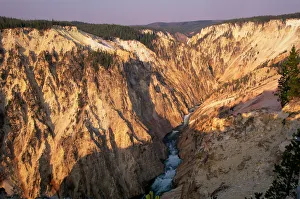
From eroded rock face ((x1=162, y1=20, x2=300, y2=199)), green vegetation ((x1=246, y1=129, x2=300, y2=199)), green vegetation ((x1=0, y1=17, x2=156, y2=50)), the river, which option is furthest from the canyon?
green vegetation ((x1=246, y1=129, x2=300, y2=199))

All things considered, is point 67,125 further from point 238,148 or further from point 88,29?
point 88,29

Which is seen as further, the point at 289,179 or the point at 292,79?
the point at 292,79

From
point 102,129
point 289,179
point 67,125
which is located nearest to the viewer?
point 289,179

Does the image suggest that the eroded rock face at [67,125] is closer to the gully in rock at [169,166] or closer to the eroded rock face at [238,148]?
the gully in rock at [169,166]

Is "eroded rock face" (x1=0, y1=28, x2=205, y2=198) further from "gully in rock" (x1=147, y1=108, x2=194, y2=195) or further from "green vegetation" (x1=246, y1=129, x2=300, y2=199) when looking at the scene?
"green vegetation" (x1=246, y1=129, x2=300, y2=199)

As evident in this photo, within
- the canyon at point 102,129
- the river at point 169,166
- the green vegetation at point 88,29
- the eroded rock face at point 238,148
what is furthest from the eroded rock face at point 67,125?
the eroded rock face at point 238,148

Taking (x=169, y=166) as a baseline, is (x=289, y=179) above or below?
below

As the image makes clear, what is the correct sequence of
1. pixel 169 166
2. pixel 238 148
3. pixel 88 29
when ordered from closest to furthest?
pixel 238 148, pixel 169 166, pixel 88 29

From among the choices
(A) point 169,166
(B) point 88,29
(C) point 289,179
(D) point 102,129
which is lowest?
(C) point 289,179

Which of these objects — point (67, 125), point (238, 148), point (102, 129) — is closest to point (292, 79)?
point (238, 148)

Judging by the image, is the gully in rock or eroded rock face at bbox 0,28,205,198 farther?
the gully in rock
